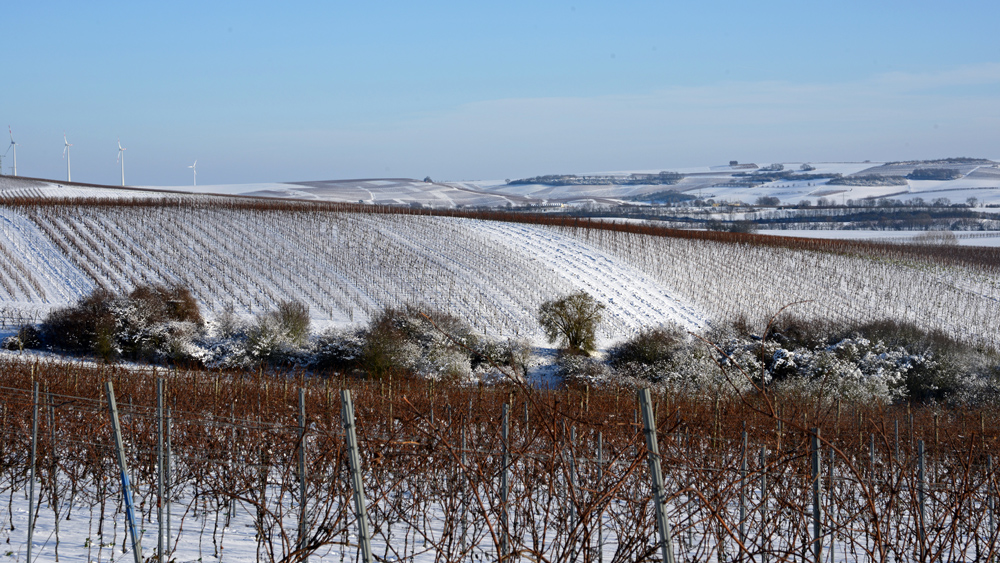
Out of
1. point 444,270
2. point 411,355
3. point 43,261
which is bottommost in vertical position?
point 411,355

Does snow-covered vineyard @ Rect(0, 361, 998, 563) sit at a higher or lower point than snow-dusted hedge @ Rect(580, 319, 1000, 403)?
higher

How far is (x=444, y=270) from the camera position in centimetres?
3903

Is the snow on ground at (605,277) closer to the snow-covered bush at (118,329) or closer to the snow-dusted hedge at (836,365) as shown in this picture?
the snow-dusted hedge at (836,365)

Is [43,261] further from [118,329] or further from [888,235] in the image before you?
[888,235]

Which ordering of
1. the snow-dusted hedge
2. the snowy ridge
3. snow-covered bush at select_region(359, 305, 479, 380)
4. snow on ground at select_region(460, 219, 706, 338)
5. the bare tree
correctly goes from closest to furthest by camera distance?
the snow-dusted hedge < snow-covered bush at select_region(359, 305, 479, 380) < the bare tree < the snowy ridge < snow on ground at select_region(460, 219, 706, 338)

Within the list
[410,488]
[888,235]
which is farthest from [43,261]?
[888,235]

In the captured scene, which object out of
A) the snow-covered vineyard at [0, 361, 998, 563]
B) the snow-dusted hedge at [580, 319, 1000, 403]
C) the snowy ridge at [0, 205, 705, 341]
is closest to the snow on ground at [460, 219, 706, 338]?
the snowy ridge at [0, 205, 705, 341]

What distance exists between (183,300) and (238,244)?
44.7ft

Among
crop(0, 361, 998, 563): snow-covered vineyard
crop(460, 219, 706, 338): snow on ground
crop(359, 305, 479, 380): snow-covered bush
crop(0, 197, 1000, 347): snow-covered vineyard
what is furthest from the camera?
crop(460, 219, 706, 338): snow on ground

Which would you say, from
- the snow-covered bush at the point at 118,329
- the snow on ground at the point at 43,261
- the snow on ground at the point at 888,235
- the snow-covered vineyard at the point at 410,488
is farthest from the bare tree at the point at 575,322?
the snow on ground at the point at 888,235

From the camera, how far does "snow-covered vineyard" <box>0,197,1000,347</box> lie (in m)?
33.9

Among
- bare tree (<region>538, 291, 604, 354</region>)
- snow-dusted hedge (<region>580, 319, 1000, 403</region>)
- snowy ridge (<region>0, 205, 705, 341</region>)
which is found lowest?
snow-dusted hedge (<region>580, 319, 1000, 403</region>)

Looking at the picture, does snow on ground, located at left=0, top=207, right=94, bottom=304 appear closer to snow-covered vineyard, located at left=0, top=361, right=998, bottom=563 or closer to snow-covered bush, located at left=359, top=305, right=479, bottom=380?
snow-covered bush, located at left=359, top=305, right=479, bottom=380

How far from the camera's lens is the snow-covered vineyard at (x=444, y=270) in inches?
1336
